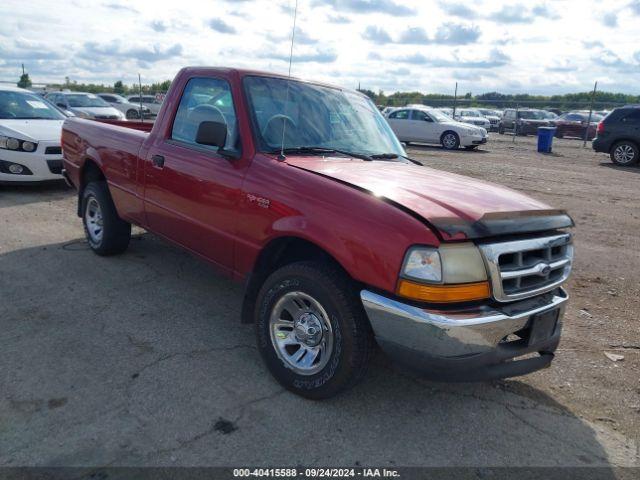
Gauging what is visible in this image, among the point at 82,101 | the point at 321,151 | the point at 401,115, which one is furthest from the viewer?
the point at 401,115

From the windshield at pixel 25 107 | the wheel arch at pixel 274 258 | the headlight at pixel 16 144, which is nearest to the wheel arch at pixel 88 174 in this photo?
the wheel arch at pixel 274 258

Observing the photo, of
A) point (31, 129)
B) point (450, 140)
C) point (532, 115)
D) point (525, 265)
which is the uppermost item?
point (532, 115)

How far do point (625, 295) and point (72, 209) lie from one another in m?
7.38

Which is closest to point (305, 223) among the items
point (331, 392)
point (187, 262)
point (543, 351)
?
point (331, 392)

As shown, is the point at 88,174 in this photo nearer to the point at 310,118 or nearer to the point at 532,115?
the point at 310,118

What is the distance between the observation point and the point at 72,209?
26.5 feet

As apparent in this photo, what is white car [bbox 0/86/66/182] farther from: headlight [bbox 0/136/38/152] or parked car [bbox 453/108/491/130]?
parked car [bbox 453/108/491/130]

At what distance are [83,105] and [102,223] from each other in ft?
45.2

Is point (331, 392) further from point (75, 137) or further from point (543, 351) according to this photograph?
point (75, 137)

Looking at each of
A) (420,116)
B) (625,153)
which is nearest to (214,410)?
(625,153)

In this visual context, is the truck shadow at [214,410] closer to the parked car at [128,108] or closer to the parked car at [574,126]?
the parked car at [128,108]

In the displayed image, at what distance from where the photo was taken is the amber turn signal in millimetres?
2711

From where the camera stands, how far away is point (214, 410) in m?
3.13

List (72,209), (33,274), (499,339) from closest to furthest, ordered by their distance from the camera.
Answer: (499,339) < (33,274) < (72,209)
